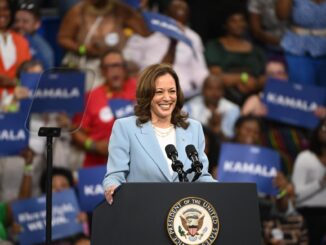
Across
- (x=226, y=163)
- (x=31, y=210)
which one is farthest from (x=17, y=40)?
(x=226, y=163)

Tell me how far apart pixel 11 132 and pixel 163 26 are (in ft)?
6.45

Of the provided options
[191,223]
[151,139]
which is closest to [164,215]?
[191,223]

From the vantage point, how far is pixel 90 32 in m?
7.95

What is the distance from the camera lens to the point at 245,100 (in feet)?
27.3

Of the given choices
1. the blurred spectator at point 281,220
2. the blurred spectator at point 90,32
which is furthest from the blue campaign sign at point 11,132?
the blurred spectator at point 281,220

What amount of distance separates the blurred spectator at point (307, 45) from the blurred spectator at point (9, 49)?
2597 mm

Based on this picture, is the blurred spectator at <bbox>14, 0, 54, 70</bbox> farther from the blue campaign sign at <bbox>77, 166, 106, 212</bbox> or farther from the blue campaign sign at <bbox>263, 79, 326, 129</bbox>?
the blue campaign sign at <bbox>263, 79, 326, 129</bbox>

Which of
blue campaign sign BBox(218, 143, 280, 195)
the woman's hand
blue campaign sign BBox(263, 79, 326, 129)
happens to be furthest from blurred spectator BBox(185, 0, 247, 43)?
the woman's hand

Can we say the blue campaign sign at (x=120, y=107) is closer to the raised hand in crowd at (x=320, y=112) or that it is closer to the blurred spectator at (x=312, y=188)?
the blurred spectator at (x=312, y=188)

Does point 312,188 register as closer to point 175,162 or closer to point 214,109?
point 214,109

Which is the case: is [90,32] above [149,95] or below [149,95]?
above

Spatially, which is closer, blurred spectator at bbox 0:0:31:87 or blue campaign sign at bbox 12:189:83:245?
blue campaign sign at bbox 12:189:83:245

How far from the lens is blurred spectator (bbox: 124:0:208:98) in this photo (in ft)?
26.6

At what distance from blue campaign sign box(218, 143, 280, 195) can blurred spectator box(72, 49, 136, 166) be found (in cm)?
104
